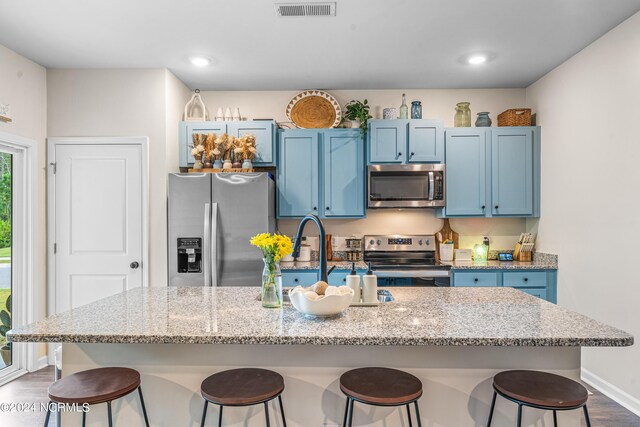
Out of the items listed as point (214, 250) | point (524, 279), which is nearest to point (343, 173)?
point (214, 250)

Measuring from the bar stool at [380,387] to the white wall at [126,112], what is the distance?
2.48 m

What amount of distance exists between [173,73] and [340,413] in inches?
127

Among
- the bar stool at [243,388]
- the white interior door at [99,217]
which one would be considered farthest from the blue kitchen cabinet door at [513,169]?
the white interior door at [99,217]

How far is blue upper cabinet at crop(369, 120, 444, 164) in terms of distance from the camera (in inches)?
153

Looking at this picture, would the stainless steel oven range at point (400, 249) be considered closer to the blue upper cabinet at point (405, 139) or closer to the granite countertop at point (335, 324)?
the blue upper cabinet at point (405, 139)

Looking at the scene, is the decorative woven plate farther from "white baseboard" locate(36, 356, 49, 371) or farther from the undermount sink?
"white baseboard" locate(36, 356, 49, 371)

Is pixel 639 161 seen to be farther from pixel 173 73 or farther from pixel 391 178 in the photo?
pixel 173 73

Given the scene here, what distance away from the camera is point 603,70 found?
2982 millimetres

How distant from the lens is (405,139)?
12.8 ft

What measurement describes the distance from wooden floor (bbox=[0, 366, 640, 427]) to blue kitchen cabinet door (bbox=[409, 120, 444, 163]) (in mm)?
2312

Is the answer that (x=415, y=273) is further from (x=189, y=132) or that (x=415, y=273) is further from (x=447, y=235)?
(x=189, y=132)

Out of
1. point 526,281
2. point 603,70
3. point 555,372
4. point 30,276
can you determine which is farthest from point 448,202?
point 30,276

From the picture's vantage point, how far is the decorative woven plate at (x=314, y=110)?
13.4ft

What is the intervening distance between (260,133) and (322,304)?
2571 mm
